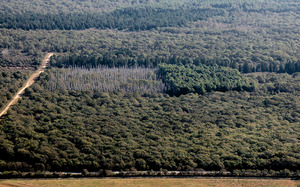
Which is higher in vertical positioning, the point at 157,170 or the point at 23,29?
the point at 23,29

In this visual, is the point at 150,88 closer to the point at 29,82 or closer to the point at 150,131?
the point at 150,131

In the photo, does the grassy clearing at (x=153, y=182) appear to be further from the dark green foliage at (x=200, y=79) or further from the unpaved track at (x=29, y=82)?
the dark green foliage at (x=200, y=79)

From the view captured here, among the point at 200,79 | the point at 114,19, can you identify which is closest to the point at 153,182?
the point at 200,79

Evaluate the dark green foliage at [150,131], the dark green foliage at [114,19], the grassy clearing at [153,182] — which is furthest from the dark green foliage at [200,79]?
the dark green foliage at [114,19]

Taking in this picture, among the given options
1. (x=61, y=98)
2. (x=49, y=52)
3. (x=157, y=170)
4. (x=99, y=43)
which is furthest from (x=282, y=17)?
(x=157, y=170)

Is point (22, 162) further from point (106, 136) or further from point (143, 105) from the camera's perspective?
point (143, 105)

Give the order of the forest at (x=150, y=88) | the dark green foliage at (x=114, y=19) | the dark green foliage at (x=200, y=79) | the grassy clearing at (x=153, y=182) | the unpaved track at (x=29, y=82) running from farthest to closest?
the dark green foliage at (x=114, y=19)
the dark green foliage at (x=200, y=79)
the unpaved track at (x=29, y=82)
the forest at (x=150, y=88)
the grassy clearing at (x=153, y=182)
